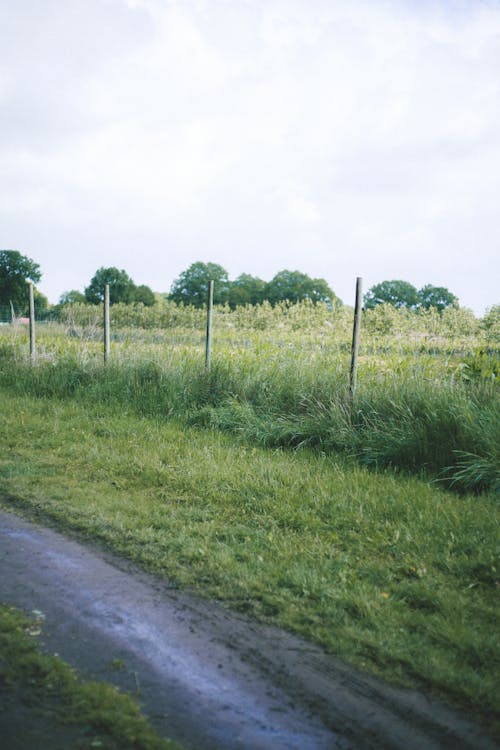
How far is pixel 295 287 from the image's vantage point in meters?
83.1

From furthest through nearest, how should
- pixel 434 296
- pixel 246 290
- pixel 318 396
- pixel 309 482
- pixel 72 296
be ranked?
1. pixel 72 296
2. pixel 246 290
3. pixel 434 296
4. pixel 318 396
5. pixel 309 482

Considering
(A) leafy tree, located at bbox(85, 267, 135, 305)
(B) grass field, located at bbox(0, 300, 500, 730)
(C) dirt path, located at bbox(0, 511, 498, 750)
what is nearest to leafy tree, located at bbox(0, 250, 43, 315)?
(A) leafy tree, located at bbox(85, 267, 135, 305)

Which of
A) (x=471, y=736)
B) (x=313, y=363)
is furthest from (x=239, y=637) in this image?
(x=313, y=363)

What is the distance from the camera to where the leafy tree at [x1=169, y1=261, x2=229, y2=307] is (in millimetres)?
86938

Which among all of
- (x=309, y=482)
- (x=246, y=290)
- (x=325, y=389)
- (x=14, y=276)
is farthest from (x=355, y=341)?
(x=246, y=290)

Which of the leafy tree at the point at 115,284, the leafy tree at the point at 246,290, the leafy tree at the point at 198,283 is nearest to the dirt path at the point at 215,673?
the leafy tree at the point at 246,290

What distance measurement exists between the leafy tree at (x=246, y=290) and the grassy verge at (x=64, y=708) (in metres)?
77.1

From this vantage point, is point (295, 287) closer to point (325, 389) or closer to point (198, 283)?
point (198, 283)

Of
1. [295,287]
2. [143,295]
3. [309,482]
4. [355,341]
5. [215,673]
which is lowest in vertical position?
[215,673]

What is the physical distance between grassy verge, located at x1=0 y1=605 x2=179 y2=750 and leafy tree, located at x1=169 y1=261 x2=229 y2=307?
83938mm

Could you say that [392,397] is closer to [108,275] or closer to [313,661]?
[313,661]

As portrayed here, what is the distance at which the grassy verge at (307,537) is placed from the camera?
3.09 m

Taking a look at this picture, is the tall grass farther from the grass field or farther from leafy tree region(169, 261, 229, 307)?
leafy tree region(169, 261, 229, 307)

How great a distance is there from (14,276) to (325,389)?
200 ft
